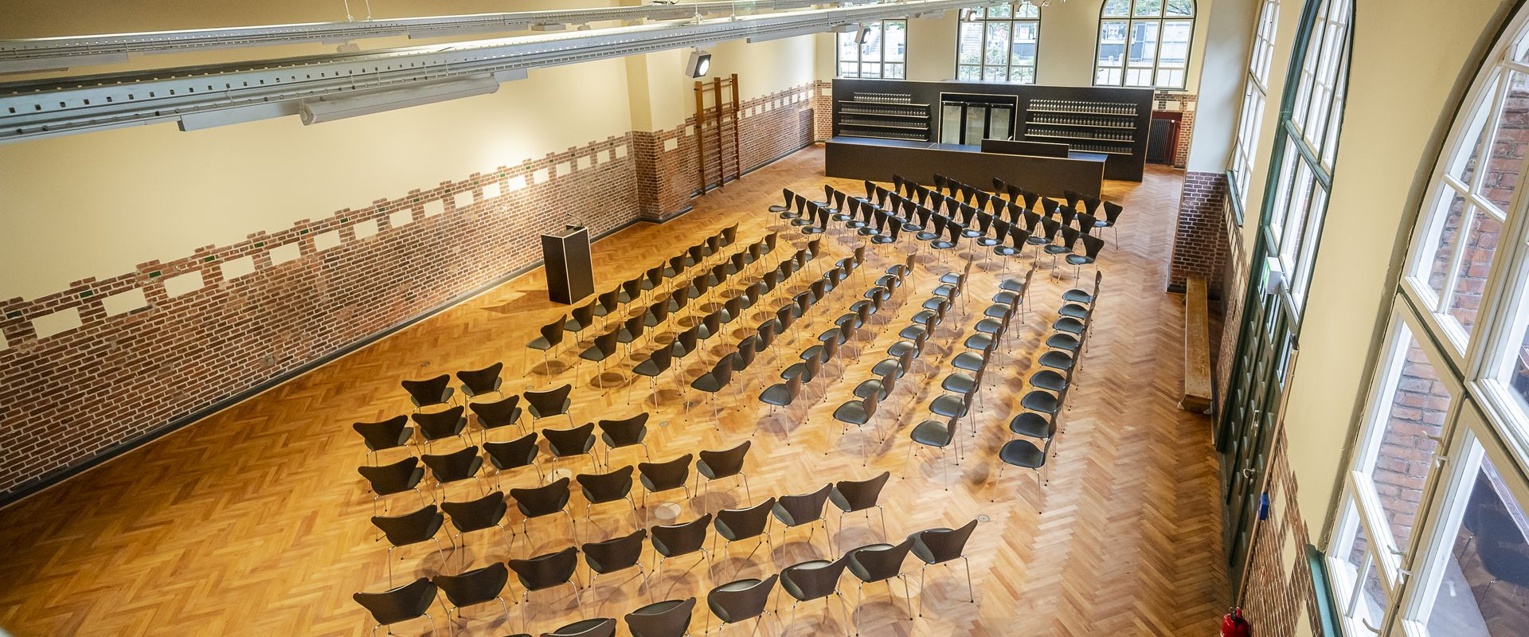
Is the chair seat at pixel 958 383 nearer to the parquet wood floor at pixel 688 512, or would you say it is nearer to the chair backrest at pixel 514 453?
the parquet wood floor at pixel 688 512

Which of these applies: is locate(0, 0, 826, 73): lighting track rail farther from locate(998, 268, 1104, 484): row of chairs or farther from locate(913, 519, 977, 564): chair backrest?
locate(998, 268, 1104, 484): row of chairs

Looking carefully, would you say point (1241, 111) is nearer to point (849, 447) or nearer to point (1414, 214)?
point (849, 447)

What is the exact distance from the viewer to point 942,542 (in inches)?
219

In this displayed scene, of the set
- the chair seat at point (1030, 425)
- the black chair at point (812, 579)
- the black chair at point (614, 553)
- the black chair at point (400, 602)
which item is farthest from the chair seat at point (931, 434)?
the black chair at point (400, 602)

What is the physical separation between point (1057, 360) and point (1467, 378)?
221 inches

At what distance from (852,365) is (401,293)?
5626 mm

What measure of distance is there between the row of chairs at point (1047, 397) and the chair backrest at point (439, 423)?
15.3 feet

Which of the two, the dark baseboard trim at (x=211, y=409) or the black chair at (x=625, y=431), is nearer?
the black chair at (x=625, y=431)

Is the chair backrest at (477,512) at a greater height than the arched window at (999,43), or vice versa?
the arched window at (999,43)

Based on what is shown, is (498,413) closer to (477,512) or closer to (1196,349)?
(477,512)

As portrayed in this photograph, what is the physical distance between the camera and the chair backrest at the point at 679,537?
568 cm

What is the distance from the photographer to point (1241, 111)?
10406 mm

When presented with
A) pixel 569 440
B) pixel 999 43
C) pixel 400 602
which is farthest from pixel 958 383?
pixel 999 43

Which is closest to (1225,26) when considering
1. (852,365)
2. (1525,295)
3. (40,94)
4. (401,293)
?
(852,365)
